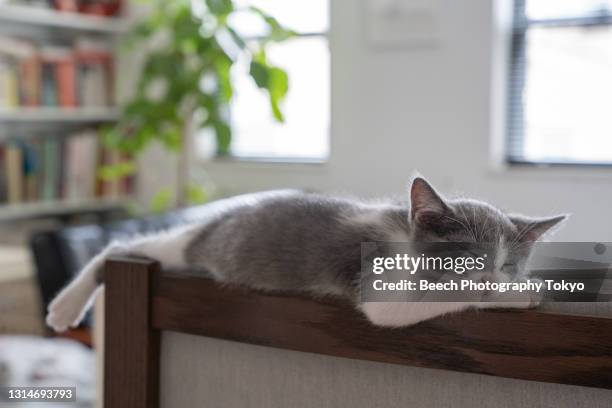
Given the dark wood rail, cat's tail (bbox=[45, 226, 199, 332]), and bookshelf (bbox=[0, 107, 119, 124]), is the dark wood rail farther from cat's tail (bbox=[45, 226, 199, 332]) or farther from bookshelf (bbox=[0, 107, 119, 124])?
bookshelf (bbox=[0, 107, 119, 124])

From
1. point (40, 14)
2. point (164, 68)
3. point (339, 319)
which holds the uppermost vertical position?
point (40, 14)

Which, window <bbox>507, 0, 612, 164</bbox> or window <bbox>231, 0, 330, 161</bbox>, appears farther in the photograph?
window <bbox>231, 0, 330, 161</bbox>

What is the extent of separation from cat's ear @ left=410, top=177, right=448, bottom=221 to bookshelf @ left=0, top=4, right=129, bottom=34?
3.17 metres

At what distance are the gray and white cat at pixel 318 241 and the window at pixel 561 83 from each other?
248 cm

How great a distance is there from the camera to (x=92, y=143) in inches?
162

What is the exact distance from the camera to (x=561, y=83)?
11.1 ft

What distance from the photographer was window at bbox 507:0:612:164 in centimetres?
328

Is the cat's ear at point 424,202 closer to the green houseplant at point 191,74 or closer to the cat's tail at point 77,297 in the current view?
the cat's tail at point 77,297

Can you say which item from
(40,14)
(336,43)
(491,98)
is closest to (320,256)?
(491,98)

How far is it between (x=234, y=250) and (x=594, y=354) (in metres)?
0.51

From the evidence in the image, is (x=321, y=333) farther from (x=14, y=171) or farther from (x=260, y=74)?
(x=14, y=171)

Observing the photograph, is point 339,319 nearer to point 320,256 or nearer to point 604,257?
point 320,256

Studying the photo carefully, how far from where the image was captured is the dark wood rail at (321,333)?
0.86m

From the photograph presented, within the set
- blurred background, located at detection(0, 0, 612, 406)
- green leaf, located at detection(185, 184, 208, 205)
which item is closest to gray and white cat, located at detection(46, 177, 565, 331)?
blurred background, located at detection(0, 0, 612, 406)
